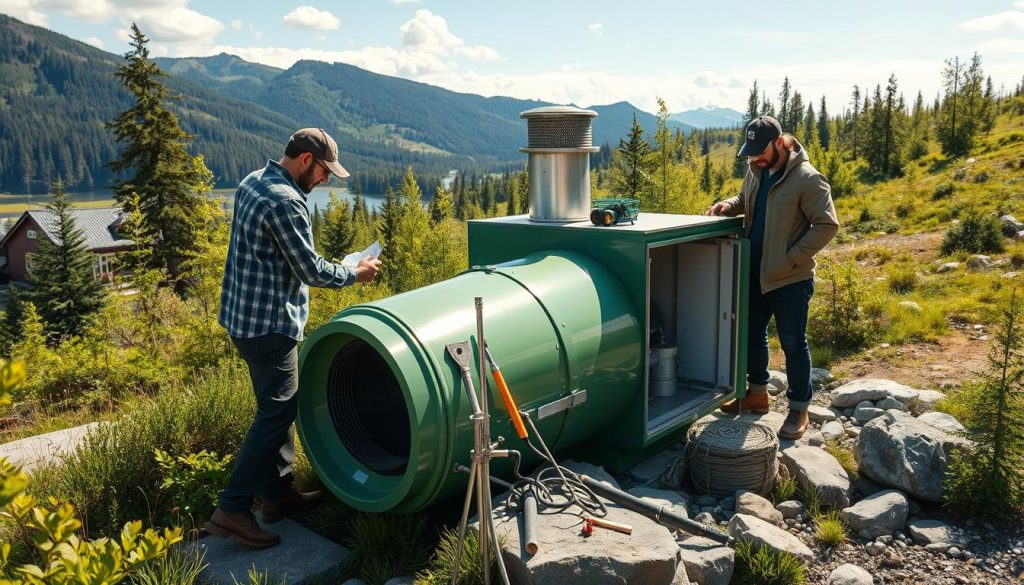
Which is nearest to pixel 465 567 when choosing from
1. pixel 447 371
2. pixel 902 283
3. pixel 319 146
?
pixel 447 371

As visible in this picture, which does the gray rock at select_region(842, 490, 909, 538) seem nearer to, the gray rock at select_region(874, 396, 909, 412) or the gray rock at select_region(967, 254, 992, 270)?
the gray rock at select_region(874, 396, 909, 412)

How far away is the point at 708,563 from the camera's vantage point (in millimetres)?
4398

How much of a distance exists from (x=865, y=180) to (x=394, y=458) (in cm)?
5886

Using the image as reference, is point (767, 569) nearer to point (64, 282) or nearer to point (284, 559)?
point (284, 559)

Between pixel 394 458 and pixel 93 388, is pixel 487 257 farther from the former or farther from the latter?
pixel 93 388

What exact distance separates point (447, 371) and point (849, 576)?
2826 millimetres

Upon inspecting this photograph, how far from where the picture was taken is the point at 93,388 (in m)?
10.9

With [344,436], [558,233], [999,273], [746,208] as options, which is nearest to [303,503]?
[344,436]

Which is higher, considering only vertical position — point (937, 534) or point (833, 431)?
point (833, 431)

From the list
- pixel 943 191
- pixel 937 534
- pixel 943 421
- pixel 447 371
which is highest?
pixel 943 191

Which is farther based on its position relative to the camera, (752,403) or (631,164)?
(631,164)

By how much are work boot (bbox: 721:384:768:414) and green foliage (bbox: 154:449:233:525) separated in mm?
4499

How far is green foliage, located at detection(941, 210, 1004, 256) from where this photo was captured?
1867cm

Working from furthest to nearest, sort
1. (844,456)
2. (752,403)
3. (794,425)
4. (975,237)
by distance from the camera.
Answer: (975,237)
(752,403)
(794,425)
(844,456)
